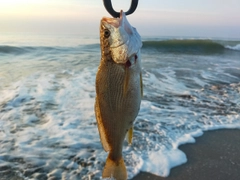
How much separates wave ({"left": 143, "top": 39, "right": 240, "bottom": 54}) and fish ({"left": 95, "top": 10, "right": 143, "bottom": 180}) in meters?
24.4

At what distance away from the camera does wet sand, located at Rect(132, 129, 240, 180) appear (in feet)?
14.7

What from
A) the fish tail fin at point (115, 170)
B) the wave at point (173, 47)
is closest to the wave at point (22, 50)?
the wave at point (173, 47)

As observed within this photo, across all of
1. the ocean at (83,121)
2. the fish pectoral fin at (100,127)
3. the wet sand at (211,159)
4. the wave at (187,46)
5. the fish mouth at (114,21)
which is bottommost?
the wave at (187,46)

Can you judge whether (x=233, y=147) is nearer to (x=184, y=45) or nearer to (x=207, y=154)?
(x=207, y=154)

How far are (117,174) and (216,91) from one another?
828 centimetres

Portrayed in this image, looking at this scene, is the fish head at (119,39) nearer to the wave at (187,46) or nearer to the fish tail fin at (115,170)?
the fish tail fin at (115,170)

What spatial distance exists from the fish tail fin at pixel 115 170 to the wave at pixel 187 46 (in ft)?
79.8

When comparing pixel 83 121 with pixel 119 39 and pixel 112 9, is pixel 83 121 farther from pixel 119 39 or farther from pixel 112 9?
pixel 112 9

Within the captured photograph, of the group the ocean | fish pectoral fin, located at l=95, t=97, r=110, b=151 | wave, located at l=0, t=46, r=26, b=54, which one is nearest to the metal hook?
fish pectoral fin, located at l=95, t=97, r=110, b=151

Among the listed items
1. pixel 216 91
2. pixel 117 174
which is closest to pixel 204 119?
pixel 216 91

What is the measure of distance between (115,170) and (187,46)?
2848cm

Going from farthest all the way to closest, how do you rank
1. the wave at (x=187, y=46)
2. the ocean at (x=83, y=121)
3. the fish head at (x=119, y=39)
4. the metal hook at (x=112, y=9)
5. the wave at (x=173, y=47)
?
the wave at (x=187, y=46), the wave at (x=173, y=47), the ocean at (x=83, y=121), the fish head at (x=119, y=39), the metal hook at (x=112, y=9)

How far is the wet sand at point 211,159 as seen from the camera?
4484 mm

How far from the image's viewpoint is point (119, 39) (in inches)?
84.0
